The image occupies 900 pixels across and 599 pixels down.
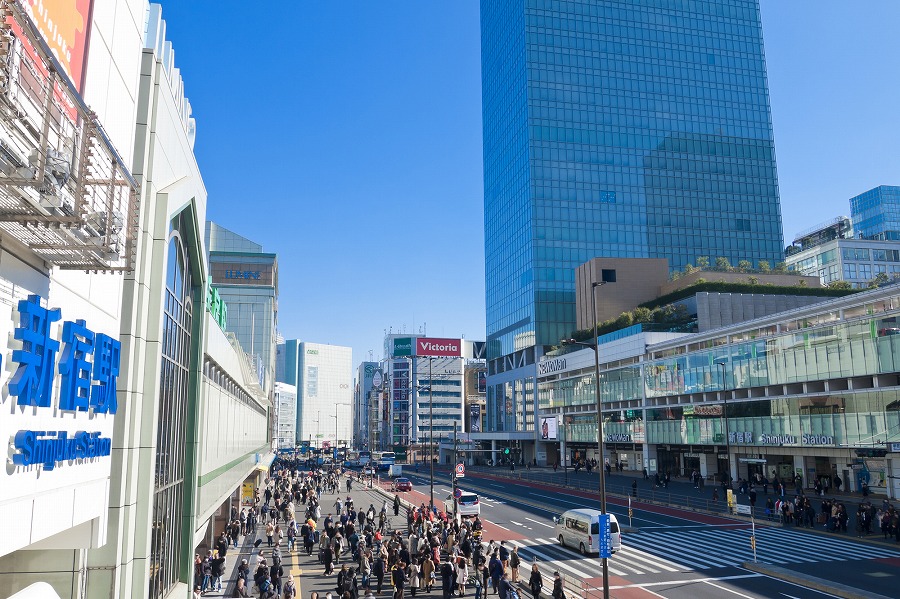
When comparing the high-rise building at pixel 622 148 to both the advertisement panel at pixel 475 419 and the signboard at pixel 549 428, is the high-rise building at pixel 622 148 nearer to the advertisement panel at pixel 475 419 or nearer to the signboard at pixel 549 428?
the advertisement panel at pixel 475 419

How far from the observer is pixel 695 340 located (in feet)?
223

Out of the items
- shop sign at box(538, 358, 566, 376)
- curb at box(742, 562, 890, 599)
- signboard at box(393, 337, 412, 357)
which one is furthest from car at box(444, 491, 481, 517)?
signboard at box(393, 337, 412, 357)

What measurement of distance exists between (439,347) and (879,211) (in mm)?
113492

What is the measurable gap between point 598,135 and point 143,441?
392 feet

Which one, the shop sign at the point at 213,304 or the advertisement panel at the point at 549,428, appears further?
the advertisement panel at the point at 549,428

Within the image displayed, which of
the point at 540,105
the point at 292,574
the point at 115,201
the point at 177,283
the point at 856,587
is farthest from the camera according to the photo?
the point at 540,105

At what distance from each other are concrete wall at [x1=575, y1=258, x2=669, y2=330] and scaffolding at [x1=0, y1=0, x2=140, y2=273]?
302 ft

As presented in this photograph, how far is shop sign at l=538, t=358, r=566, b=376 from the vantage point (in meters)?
98.1

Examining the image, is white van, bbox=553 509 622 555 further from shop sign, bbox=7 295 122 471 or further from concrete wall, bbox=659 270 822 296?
concrete wall, bbox=659 270 822 296

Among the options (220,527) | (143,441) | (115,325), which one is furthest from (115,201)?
(220,527)

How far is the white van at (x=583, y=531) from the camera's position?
100.0 feet

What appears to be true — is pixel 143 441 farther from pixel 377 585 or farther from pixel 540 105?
pixel 540 105

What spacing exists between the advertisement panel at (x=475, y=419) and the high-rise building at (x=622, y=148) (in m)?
7.01

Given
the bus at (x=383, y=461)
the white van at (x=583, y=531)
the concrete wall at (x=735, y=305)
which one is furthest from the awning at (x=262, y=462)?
the concrete wall at (x=735, y=305)
